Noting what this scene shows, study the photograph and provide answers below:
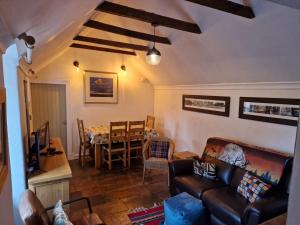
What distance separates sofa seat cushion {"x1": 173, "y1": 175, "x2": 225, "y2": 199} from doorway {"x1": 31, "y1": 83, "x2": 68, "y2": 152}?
3.30 meters

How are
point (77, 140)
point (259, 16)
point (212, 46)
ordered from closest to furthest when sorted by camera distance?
point (259, 16) → point (212, 46) → point (77, 140)

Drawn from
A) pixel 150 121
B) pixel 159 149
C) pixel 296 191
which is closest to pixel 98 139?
pixel 159 149

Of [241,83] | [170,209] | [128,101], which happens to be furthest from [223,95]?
[128,101]

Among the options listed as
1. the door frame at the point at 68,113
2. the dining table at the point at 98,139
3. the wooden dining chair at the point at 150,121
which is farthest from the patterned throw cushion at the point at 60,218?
the wooden dining chair at the point at 150,121

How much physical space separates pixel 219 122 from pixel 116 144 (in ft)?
7.72

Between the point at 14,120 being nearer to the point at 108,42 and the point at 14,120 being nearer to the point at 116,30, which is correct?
the point at 116,30

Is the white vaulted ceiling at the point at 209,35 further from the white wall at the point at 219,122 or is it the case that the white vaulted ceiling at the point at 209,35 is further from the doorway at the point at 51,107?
the doorway at the point at 51,107

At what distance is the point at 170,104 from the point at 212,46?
8.26ft

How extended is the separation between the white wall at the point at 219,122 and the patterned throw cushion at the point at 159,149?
2.64ft

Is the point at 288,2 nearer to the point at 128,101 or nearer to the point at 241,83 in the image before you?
the point at 241,83

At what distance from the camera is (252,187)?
2.42 m

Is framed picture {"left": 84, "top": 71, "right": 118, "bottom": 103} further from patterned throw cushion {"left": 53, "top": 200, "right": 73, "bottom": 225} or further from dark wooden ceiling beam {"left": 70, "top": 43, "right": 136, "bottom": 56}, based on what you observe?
patterned throw cushion {"left": 53, "top": 200, "right": 73, "bottom": 225}

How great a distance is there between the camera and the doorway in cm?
461

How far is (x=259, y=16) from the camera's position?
2.08m
